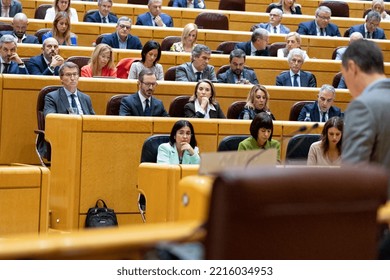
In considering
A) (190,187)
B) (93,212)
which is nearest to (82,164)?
(93,212)

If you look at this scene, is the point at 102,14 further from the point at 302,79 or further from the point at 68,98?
the point at 68,98

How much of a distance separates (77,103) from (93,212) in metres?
0.82

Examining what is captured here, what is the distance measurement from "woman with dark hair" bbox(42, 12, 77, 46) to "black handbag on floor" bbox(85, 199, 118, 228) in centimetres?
210

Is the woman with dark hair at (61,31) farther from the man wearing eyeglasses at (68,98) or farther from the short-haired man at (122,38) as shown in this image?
the man wearing eyeglasses at (68,98)

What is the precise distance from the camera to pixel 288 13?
8922 millimetres

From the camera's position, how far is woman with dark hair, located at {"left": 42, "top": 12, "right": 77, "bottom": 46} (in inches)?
259

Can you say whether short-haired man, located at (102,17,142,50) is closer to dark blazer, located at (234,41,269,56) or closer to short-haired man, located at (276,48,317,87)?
dark blazer, located at (234,41,269,56)

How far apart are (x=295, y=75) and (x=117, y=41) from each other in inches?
54.6

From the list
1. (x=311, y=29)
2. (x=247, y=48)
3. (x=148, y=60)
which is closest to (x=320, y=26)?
(x=311, y=29)

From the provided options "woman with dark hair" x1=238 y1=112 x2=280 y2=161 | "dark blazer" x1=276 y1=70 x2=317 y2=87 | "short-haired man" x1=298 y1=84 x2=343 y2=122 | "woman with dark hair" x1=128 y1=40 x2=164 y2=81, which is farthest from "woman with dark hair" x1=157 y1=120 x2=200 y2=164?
"dark blazer" x1=276 y1=70 x2=317 y2=87

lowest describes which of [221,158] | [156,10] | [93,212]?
[93,212]

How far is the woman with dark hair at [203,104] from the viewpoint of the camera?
17.8 ft

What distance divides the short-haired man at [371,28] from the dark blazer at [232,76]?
2105 mm

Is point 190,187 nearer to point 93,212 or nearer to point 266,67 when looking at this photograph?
point 93,212
